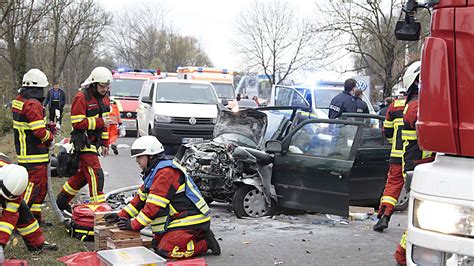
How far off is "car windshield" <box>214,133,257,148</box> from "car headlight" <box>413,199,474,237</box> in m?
5.65

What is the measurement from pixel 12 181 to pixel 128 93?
16420 mm

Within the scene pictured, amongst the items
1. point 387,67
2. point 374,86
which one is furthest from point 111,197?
point 374,86

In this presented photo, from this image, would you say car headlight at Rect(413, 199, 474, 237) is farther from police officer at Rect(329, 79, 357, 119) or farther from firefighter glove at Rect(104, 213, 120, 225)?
police officer at Rect(329, 79, 357, 119)

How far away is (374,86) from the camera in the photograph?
36.8 metres

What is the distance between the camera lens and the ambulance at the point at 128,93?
65.3 feet

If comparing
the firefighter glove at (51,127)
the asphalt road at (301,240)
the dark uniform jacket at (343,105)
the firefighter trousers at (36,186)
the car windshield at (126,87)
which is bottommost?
the asphalt road at (301,240)

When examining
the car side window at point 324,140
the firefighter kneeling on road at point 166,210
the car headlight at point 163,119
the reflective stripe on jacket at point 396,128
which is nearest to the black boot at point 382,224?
the reflective stripe on jacket at point 396,128

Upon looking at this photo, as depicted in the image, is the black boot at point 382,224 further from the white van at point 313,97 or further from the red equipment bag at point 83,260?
the white van at point 313,97

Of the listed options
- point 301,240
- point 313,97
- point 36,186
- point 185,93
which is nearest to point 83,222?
point 36,186

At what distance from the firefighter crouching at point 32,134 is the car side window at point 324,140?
324cm

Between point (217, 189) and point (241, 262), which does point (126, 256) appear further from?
point (217, 189)

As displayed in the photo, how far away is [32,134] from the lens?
6.76 m

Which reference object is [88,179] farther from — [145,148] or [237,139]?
[237,139]

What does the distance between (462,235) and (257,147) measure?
5885 mm
